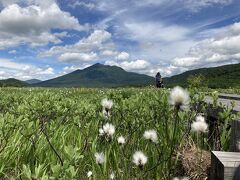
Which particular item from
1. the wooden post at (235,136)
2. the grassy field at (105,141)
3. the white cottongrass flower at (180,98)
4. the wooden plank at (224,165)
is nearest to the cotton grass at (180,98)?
the white cottongrass flower at (180,98)

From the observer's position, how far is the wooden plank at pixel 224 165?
3764 millimetres

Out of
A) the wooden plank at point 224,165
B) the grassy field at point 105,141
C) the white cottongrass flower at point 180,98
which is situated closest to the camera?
Result: the white cottongrass flower at point 180,98

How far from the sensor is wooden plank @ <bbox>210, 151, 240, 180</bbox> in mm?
3764

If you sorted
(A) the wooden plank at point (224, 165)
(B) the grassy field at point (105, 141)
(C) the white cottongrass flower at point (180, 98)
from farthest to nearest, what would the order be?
(B) the grassy field at point (105, 141), (A) the wooden plank at point (224, 165), (C) the white cottongrass flower at point (180, 98)

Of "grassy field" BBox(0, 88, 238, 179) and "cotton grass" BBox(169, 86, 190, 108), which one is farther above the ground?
"cotton grass" BBox(169, 86, 190, 108)

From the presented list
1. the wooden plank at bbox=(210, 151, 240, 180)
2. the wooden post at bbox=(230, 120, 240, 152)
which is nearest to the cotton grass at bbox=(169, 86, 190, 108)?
the wooden plank at bbox=(210, 151, 240, 180)

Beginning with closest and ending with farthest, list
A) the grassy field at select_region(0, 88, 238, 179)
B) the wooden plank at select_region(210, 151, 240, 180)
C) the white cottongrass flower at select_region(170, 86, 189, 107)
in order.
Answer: the white cottongrass flower at select_region(170, 86, 189, 107) < the wooden plank at select_region(210, 151, 240, 180) < the grassy field at select_region(0, 88, 238, 179)

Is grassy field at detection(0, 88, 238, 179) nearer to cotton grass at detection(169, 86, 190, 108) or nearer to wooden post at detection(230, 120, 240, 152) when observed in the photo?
wooden post at detection(230, 120, 240, 152)

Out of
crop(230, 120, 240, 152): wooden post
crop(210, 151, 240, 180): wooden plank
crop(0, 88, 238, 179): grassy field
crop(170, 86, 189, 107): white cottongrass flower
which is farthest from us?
crop(230, 120, 240, 152): wooden post

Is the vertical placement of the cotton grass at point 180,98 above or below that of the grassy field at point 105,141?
above

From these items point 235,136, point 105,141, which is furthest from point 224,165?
point 105,141

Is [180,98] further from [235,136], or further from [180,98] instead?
[235,136]

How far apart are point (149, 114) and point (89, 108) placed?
3.91ft

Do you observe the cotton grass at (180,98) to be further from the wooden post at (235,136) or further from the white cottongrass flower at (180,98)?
the wooden post at (235,136)
